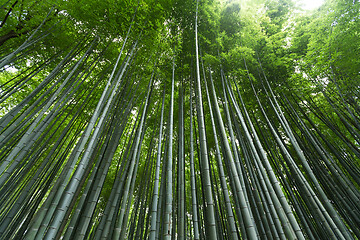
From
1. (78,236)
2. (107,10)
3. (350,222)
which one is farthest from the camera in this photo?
(107,10)

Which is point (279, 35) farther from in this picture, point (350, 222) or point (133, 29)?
point (350, 222)

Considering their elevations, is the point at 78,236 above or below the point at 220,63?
below

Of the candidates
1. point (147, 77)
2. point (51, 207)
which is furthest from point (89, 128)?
point (147, 77)

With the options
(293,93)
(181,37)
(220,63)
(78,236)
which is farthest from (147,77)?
(293,93)

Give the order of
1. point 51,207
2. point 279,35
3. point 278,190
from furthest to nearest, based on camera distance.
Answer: point 279,35
point 278,190
point 51,207

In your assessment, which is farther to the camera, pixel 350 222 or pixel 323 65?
pixel 323 65

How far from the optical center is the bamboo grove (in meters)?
1.53

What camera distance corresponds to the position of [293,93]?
3.32 metres

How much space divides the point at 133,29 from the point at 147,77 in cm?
77

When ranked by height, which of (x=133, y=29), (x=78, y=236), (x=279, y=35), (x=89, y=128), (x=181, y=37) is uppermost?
(x=279, y=35)

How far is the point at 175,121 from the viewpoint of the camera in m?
3.60

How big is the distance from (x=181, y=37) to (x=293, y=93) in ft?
8.13

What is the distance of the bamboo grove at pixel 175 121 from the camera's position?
153 cm

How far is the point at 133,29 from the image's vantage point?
2615mm
